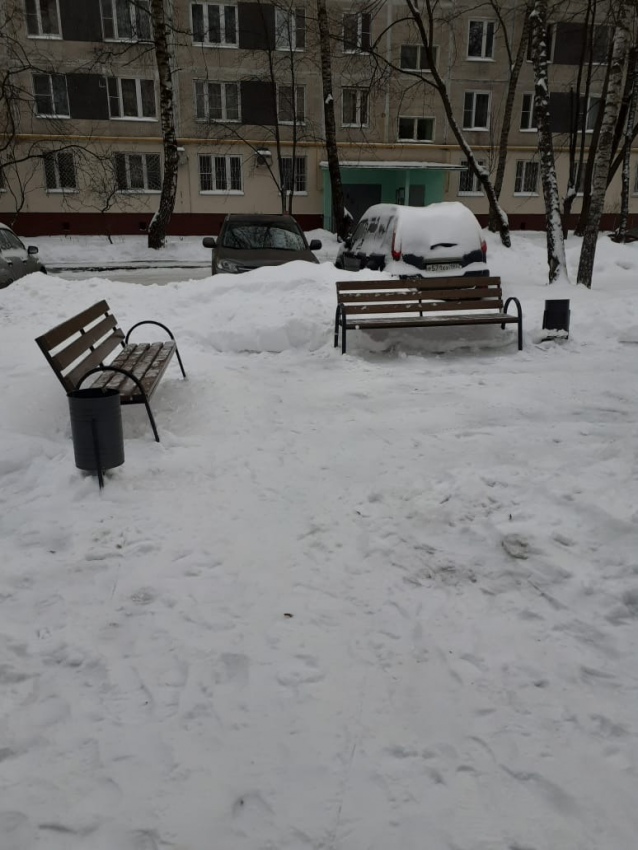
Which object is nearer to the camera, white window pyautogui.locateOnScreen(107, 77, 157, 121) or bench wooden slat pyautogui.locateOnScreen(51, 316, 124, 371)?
bench wooden slat pyautogui.locateOnScreen(51, 316, 124, 371)

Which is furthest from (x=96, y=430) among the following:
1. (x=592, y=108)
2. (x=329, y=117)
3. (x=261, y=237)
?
(x=592, y=108)

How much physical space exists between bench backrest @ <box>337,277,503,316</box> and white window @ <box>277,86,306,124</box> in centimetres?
2358

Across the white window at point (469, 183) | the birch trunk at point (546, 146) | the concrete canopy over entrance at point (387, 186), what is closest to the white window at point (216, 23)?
the concrete canopy over entrance at point (387, 186)

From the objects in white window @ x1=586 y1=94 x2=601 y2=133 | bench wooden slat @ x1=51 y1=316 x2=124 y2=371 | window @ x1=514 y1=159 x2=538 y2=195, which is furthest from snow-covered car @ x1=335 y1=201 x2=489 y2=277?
white window @ x1=586 y1=94 x2=601 y2=133

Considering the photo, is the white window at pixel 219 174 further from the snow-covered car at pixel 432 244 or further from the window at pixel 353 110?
the snow-covered car at pixel 432 244

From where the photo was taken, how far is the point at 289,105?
2864 cm

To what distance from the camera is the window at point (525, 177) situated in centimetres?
3088

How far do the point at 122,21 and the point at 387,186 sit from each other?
522 inches

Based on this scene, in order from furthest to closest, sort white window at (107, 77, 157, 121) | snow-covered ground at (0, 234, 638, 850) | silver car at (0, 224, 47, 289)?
white window at (107, 77, 157, 121) → silver car at (0, 224, 47, 289) → snow-covered ground at (0, 234, 638, 850)

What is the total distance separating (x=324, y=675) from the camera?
2.63 metres

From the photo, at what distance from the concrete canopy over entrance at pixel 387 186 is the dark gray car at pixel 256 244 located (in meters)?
17.3

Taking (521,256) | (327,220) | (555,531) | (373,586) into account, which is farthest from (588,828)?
(327,220)

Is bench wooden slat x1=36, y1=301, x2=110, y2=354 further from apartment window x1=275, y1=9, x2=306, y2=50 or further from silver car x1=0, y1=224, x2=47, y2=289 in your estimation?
apartment window x1=275, y1=9, x2=306, y2=50

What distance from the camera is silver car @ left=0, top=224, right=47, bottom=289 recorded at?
1138 cm
